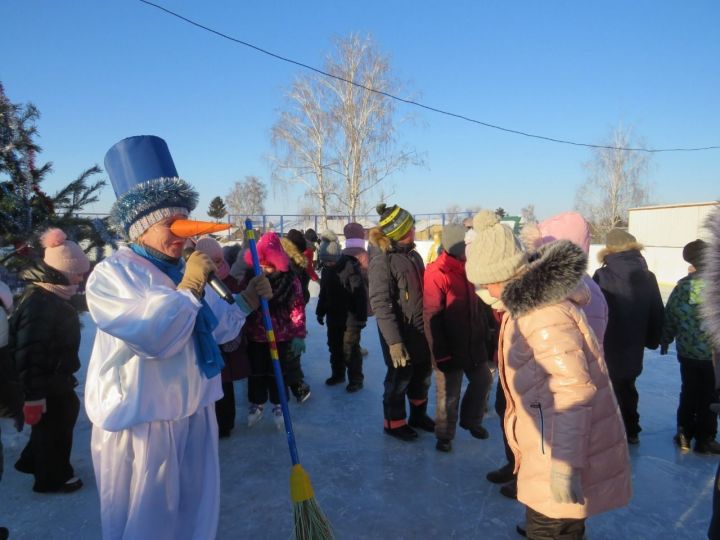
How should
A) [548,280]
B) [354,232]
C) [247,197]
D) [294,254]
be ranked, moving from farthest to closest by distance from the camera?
[247,197], [354,232], [294,254], [548,280]

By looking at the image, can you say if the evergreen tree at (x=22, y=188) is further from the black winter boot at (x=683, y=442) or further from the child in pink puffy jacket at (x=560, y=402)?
the black winter boot at (x=683, y=442)

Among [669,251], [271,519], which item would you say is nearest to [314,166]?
[669,251]

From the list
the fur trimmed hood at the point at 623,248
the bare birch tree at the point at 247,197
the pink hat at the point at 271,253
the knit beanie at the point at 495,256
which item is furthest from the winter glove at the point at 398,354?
the bare birch tree at the point at 247,197

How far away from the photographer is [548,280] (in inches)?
70.8

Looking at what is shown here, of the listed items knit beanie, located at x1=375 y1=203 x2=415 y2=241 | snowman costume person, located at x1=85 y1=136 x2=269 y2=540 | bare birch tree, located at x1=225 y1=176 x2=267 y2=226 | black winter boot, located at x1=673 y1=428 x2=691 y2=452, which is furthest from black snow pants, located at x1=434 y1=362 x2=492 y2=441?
bare birch tree, located at x1=225 y1=176 x2=267 y2=226

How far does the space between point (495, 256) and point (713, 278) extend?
0.79 m

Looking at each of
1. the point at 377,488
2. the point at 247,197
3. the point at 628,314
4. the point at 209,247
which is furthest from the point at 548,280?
the point at 247,197

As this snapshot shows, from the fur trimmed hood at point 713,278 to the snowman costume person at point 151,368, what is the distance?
1.92 m

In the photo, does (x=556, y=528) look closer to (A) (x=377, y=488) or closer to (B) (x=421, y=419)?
(A) (x=377, y=488)

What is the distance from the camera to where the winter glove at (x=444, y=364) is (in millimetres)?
3472

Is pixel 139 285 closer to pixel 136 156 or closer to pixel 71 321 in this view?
pixel 136 156

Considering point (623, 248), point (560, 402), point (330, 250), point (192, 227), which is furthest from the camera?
point (330, 250)

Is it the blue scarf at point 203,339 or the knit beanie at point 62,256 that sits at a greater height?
the knit beanie at point 62,256

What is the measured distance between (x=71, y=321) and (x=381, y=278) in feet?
7.38
